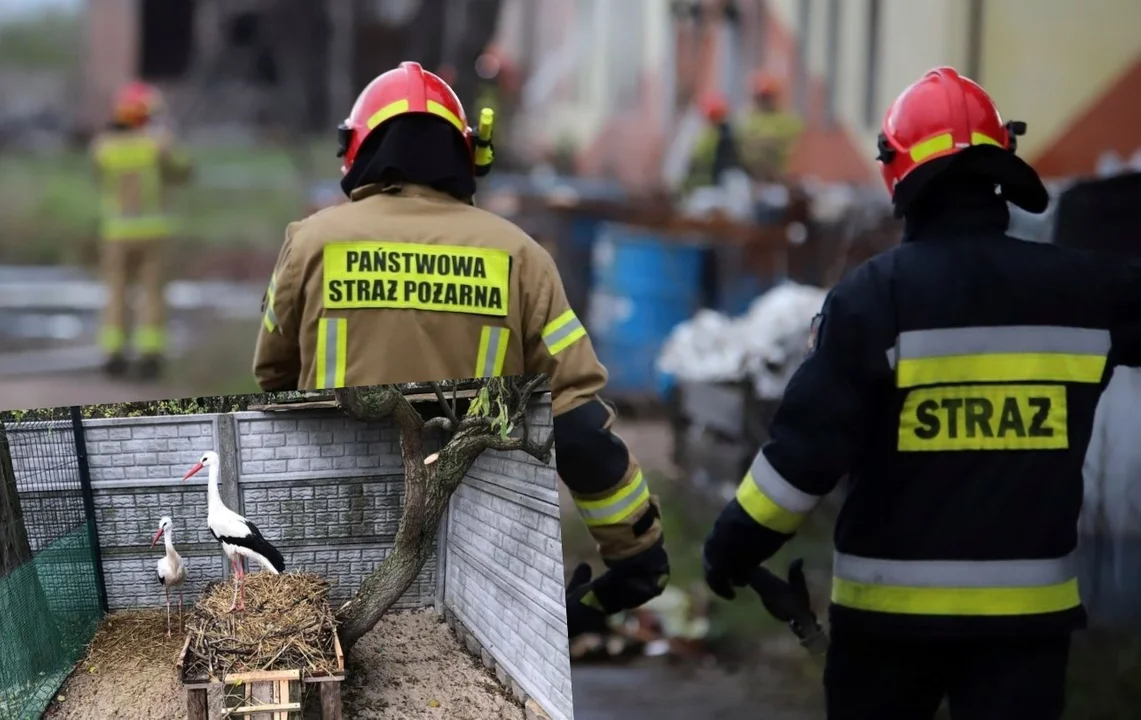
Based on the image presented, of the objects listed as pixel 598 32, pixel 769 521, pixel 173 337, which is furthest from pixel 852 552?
pixel 173 337

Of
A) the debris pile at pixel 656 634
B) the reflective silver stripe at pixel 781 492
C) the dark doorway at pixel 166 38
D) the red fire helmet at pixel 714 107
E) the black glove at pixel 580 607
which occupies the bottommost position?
the debris pile at pixel 656 634

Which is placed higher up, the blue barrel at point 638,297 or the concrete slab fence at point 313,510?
the blue barrel at point 638,297

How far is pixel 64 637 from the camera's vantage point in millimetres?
1974

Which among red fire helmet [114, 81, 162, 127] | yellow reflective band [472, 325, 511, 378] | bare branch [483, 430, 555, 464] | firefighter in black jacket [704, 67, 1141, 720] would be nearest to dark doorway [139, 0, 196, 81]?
red fire helmet [114, 81, 162, 127]

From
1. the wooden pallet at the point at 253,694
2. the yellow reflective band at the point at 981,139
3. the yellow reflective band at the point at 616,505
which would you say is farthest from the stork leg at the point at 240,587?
the yellow reflective band at the point at 981,139

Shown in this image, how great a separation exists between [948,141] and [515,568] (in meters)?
1.31

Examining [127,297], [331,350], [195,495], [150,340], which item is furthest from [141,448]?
[127,297]

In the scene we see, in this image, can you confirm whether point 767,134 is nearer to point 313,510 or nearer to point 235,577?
point 313,510

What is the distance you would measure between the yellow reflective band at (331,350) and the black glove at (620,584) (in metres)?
0.73

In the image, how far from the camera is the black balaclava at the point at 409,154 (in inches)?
97.1

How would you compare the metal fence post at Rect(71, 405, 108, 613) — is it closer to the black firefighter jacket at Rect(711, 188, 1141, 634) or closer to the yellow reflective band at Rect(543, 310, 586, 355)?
the yellow reflective band at Rect(543, 310, 586, 355)

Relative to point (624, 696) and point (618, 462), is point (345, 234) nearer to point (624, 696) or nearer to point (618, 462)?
point (618, 462)

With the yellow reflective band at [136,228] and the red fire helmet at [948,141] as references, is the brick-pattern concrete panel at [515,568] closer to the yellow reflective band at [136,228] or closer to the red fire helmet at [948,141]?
the red fire helmet at [948,141]

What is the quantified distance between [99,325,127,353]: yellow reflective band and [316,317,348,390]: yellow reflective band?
65.7 inches
